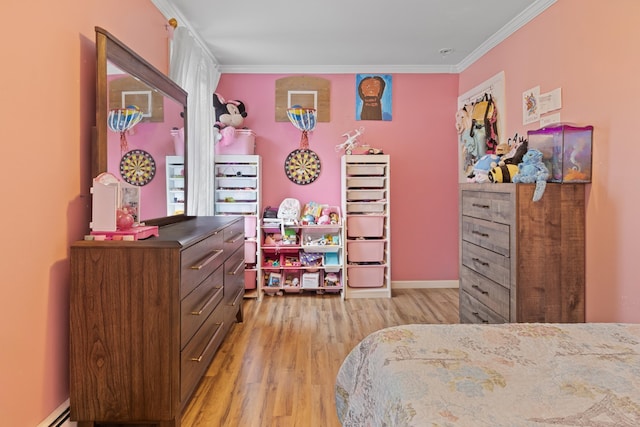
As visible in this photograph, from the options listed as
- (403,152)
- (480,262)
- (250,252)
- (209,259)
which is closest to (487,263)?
(480,262)

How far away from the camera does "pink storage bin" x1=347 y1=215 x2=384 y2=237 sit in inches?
173

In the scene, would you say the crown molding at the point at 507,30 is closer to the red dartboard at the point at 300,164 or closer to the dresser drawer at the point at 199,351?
the red dartboard at the point at 300,164

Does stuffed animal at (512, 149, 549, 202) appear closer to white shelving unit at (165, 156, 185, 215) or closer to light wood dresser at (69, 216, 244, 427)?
light wood dresser at (69, 216, 244, 427)

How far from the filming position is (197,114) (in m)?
3.52

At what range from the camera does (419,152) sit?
4.76 m

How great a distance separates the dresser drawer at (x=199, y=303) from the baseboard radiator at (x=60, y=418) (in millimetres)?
552

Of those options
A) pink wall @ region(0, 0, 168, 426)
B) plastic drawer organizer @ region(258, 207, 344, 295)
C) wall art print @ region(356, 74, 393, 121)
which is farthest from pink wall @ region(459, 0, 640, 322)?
pink wall @ region(0, 0, 168, 426)

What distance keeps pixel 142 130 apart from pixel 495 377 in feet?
7.22

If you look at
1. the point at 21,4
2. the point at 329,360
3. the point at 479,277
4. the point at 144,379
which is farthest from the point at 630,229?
the point at 21,4

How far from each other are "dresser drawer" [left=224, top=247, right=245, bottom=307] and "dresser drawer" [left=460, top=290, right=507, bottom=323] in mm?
1702

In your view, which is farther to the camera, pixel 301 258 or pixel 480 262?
pixel 301 258

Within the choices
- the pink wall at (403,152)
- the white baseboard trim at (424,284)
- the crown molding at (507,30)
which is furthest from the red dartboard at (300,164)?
the crown molding at (507,30)

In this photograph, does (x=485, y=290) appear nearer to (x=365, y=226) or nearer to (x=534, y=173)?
(x=534, y=173)

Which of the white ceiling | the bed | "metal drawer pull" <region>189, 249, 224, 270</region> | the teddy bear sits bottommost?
the bed
